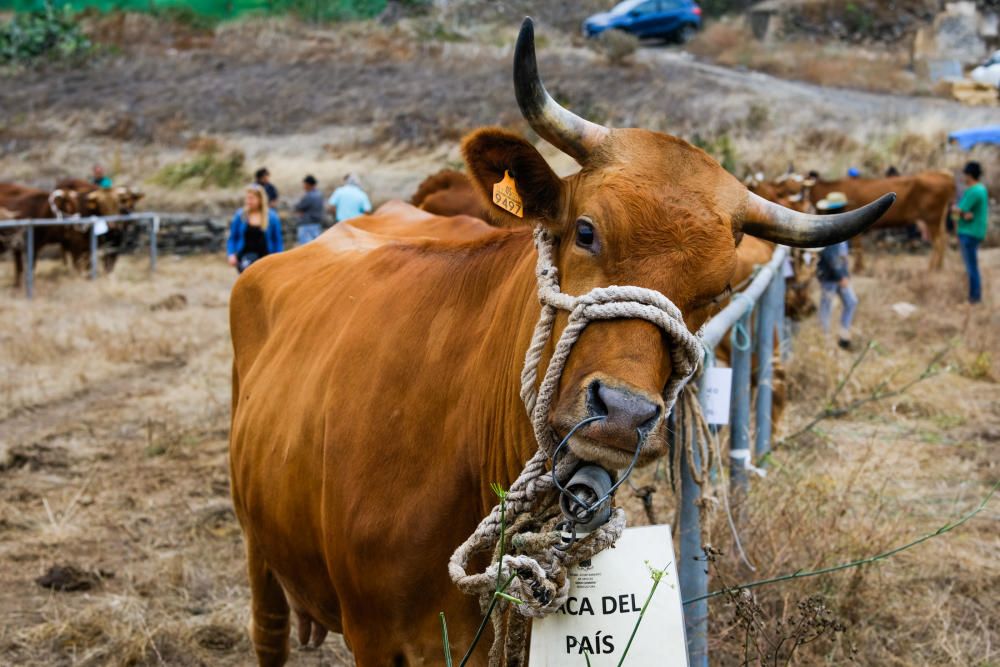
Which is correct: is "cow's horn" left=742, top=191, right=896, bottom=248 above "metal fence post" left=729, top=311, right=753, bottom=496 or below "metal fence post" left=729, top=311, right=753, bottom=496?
above

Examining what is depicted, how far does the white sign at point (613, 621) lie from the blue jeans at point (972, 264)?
12.7 metres

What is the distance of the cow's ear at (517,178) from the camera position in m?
2.50

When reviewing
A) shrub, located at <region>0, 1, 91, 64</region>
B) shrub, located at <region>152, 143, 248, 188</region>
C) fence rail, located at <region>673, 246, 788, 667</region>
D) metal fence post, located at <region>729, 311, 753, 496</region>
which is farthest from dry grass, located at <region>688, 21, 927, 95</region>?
metal fence post, located at <region>729, 311, 753, 496</region>

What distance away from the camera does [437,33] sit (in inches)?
1534

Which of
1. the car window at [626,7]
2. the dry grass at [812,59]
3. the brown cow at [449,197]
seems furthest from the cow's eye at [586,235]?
the car window at [626,7]

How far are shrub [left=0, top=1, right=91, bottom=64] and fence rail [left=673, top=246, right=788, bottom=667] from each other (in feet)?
114

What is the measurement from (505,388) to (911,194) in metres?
19.1

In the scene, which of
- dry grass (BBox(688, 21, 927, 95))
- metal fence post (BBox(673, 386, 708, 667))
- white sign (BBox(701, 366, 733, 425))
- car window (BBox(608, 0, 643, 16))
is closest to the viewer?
metal fence post (BBox(673, 386, 708, 667))

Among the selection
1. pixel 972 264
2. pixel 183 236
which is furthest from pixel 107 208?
pixel 972 264

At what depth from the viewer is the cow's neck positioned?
2492mm

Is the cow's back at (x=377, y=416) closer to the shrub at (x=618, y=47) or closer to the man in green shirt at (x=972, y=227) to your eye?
the man in green shirt at (x=972, y=227)

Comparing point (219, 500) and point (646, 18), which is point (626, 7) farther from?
point (219, 500)

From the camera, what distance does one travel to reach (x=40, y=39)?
3562 cm

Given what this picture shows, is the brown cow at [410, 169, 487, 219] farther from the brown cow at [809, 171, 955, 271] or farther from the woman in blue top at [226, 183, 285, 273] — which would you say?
the brown cow at [809, 171, 955, 271]
